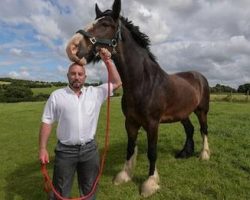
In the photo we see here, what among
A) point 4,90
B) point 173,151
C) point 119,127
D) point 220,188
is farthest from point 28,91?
point 220,188

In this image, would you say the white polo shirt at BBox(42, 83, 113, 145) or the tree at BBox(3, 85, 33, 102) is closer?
the white polo shirt at BBox(42, 83, 113, 145)

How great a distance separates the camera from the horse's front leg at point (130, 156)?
665 cm

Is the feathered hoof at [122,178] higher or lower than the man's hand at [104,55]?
lower

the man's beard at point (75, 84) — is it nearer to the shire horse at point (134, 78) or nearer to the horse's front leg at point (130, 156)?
the shire horse at point (134, 78)

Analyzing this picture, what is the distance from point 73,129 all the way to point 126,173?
8.49ft

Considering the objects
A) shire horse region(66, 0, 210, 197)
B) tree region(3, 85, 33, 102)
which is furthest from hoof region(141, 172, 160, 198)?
tree region(3, 85, 33, 102)

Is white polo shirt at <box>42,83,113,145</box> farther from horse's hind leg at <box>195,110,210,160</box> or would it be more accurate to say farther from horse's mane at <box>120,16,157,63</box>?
horse's hind leg at <box>195,110,210,160</box>

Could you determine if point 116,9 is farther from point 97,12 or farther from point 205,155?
point 205,155

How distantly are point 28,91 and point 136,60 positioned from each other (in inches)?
1502

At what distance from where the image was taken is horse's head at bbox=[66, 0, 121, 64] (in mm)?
5203

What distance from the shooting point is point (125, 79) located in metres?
6.23

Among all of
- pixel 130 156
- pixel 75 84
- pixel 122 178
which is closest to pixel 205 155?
pixel 130 156

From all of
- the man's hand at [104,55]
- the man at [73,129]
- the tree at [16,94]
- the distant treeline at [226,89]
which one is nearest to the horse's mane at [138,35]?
the man's hand at [104,55]

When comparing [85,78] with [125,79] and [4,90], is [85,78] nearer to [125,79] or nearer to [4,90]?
[125,79]
